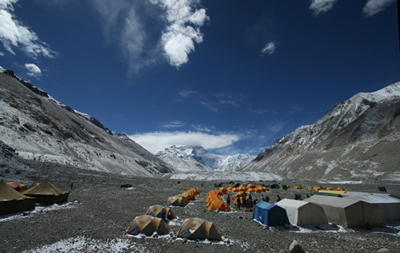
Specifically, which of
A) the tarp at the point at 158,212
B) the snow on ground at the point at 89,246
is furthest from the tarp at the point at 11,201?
the tarp at the point at 158,212

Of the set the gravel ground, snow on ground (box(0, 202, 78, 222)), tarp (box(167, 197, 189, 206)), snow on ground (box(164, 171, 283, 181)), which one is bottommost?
the gravel ground

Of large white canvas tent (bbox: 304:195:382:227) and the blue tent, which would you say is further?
the blue tent

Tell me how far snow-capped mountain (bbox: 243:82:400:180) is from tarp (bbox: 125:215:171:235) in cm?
7762

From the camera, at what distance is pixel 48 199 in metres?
23.9

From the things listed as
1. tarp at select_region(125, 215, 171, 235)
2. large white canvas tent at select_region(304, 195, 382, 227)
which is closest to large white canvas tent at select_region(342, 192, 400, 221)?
large white canvas tent at select_region(304, 195, 382, 227)

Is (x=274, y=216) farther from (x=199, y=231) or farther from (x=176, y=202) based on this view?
(x=176, y=202)

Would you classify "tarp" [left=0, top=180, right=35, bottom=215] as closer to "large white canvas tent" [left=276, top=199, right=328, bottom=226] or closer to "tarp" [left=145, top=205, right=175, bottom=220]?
"tarp" [left=145, top=205, right=175, bottom=220]

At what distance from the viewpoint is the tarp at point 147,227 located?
50.3ft

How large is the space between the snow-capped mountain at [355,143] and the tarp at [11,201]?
8682 cm

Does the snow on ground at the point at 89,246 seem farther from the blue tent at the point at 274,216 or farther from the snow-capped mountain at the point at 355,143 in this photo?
the snow-capped mountain at the point at 355,143

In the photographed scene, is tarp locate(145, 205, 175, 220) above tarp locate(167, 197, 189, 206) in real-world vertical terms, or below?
below

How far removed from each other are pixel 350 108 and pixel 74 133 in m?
178

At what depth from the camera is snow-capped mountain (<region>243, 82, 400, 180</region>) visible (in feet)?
247

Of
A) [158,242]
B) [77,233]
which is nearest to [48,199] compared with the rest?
[77,233]
